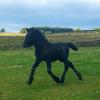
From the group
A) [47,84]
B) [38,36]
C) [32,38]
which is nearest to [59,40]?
[47,84]

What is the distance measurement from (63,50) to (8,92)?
11.3 ft

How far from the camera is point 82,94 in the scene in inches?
708

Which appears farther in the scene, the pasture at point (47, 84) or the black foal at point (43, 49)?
the black foal at point (43, 49)

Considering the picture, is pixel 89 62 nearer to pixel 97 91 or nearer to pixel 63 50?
pixel 63 50

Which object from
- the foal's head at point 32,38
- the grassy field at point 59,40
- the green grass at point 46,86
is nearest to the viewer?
the green grass at point 46,86

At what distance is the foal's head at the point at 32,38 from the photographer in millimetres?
20453

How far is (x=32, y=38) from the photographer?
20594 mm

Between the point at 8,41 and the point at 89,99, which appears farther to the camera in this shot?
the point at 8,41

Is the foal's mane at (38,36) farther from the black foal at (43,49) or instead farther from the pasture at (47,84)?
the pasture at (47,84)

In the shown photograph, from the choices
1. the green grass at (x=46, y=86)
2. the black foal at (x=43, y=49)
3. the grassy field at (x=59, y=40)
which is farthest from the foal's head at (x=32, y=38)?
the grassy field at (x=59, y=40)

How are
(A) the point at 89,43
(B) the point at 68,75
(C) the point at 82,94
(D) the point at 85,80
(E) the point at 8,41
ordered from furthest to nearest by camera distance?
1. (E) the point at 8,41
2. (A) the point at 89,43
3. (B) the point at 68,75
4. (D) the point at 85,80
5. (C) the point at 82,94

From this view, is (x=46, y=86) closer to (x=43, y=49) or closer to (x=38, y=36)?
(x=43, y=49)

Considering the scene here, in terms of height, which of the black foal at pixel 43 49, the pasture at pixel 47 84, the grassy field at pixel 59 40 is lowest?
the grassy field at pixel 59 40

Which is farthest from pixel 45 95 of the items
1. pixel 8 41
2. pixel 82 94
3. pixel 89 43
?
pixel 8 41
